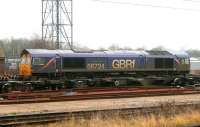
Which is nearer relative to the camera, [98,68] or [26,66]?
[26,66]

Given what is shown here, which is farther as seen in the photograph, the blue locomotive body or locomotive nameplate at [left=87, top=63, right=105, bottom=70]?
locomotive nameplate at [left=87, top=63, right=105, bottom=70]

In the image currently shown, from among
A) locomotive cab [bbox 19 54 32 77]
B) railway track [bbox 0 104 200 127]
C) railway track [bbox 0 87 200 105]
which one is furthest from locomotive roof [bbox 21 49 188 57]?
railway track [bbox 0 104 200 127]

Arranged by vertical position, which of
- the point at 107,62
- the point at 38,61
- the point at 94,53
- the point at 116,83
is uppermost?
the point at 94,53

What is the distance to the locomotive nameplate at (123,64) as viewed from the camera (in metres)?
37.2

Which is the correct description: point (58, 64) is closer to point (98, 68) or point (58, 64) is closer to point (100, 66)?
point (98, 68)

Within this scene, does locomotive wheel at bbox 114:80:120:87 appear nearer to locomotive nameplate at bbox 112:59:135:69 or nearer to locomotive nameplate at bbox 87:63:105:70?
locomotive nameplate at bbox 112:59:135:69

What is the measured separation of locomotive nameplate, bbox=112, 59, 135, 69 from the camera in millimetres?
37250

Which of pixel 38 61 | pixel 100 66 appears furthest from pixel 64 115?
pixel 100 66

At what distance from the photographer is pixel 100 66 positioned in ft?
120

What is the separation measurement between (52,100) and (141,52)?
15.9 meters

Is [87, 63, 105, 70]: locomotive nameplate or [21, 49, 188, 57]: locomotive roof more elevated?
[21, 49, 188, 57]: locomotive roof

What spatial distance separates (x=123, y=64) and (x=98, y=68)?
2662 millimetres

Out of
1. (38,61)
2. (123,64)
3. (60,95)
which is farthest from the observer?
(123,64)

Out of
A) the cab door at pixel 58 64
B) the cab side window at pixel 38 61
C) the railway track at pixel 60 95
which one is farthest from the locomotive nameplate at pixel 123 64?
the cab side window at pixel 38 61
